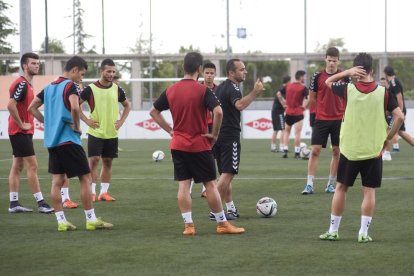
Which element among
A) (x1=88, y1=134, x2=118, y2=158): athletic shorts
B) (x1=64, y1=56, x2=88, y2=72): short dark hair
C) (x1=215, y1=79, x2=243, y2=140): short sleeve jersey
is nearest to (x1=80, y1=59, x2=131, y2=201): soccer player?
(x1=88, y1=134, x2=118, y2=158): athletic shorts

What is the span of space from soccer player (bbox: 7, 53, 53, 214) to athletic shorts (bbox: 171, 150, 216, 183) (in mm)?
2751

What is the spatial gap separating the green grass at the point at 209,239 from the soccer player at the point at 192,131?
1.10ft

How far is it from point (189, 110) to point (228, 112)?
1.53 m

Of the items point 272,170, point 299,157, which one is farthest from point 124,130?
point 272,170

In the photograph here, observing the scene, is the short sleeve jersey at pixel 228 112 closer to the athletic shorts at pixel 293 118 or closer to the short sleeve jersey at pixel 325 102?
the short sleeve jersey at pixel 325 102

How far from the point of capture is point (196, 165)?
938 centimetres

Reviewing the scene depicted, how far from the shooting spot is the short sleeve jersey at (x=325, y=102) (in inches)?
514

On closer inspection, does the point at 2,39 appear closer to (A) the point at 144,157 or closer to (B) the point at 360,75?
(A) the point at 144,157

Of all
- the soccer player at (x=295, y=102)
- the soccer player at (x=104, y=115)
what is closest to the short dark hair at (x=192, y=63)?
the soccer player at (x=104, y=115)

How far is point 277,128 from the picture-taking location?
24641mm

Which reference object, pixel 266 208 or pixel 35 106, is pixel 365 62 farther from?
pixel 35 106

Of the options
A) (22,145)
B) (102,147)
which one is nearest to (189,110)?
(22,145)

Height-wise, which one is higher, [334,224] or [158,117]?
[158,117]

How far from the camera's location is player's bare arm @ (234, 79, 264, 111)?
31.0 ft
